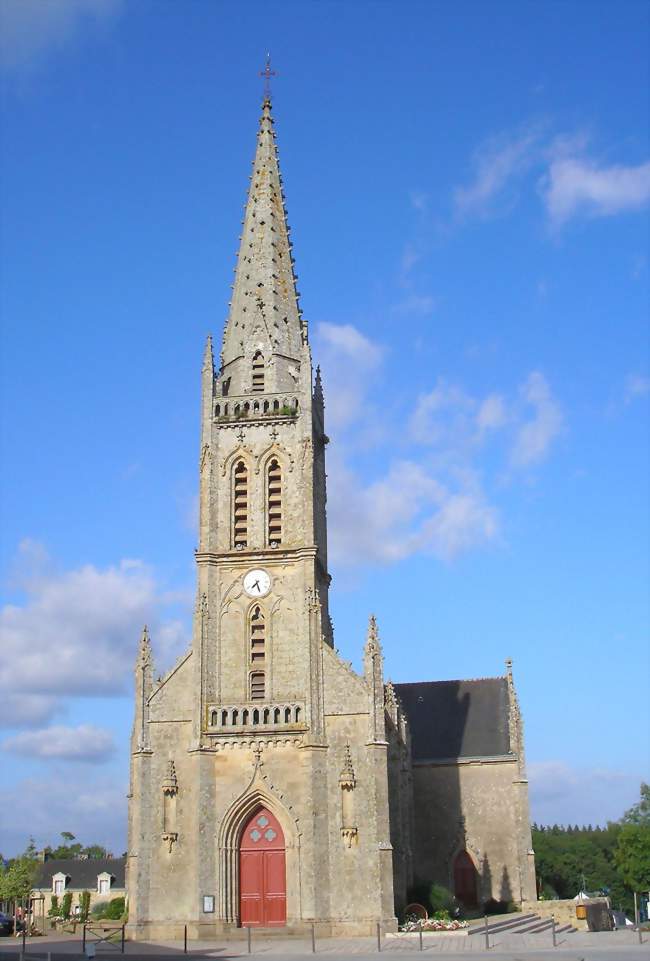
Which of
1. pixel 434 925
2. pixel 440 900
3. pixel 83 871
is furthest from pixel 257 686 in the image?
pixel 83 871

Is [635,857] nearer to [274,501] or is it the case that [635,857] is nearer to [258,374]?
[274,501]

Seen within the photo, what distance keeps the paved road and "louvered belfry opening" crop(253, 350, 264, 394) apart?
20.2m

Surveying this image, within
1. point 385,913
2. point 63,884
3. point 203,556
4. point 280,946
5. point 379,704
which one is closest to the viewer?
point 280,946

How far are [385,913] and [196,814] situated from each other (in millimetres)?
7091

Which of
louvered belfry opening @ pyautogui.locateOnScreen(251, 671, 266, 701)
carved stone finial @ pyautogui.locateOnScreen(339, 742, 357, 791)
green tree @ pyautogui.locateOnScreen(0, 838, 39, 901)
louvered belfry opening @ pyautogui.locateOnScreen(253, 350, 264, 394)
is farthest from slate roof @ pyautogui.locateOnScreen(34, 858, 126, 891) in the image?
louvered belfry opening @ pyautogui.locateOnScreen(253, 350, 264, 394)

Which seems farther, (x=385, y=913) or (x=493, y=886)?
(x=493, y=886)

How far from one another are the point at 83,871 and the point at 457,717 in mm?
43307

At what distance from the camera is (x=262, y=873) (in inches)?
1373

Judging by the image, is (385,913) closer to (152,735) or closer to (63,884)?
(152,735)

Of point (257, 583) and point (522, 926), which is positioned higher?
point (257, 583)

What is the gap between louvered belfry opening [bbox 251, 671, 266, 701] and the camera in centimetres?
3678

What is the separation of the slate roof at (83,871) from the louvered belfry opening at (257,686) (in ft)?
148

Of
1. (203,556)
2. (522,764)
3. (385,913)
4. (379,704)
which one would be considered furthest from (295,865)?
(522,764)

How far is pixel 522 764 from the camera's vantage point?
147 feet
